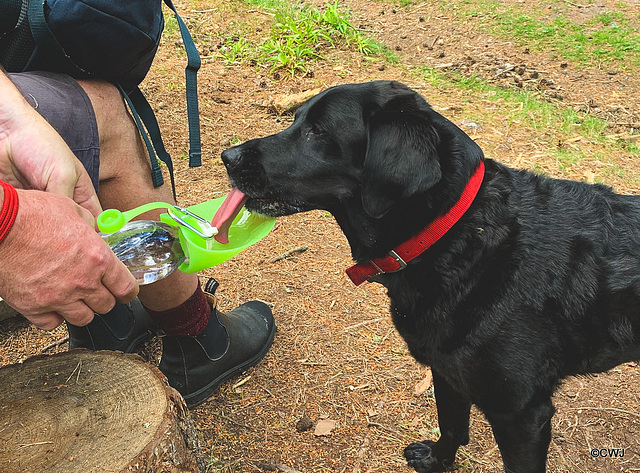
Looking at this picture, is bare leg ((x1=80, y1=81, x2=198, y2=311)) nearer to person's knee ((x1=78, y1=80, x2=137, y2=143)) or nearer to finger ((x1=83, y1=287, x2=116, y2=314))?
person's knee ((x1=78, y1=80, x2=137, y2=143))

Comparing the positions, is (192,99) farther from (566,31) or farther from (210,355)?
(566,31)

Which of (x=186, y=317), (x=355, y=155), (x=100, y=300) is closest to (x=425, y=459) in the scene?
(x=186, y=317)

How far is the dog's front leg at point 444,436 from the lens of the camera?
2574 mm

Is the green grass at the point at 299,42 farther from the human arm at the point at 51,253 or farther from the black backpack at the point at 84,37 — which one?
the human arm at the point at 51,253

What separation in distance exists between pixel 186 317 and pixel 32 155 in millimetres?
1179

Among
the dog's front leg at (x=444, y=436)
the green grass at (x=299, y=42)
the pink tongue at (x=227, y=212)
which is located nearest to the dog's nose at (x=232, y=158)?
the pink tongue at (x=227, y=212)

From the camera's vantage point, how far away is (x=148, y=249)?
2.25 metres

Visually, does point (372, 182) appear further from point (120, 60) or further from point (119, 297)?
point (120, 60)

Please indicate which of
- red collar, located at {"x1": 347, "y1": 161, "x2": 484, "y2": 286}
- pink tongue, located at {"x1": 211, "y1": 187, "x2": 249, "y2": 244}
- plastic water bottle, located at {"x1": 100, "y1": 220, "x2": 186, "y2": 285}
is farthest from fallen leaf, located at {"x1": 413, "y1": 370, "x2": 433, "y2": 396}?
plastic water bottle, located at {"x1": 100, "y1": 220, "x2": 186, "y2": 285}

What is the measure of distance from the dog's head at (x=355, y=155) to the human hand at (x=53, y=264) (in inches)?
35.0

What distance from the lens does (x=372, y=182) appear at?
2150 millimetres

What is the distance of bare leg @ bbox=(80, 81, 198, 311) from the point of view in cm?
247

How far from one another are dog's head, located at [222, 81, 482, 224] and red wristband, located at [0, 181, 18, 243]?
107 centimetres

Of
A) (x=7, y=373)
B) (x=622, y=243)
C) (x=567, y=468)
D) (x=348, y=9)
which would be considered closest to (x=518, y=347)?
(x=622, y=243)
